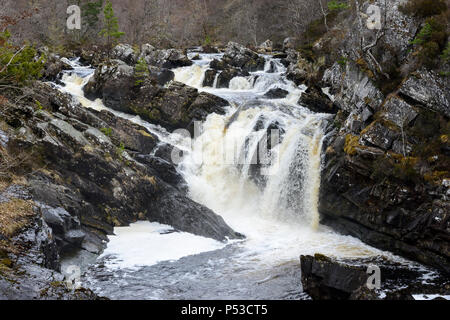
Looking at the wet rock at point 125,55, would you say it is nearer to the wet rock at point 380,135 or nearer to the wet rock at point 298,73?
the wet rock at point 298,73

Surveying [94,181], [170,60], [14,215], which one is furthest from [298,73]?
[14,215]

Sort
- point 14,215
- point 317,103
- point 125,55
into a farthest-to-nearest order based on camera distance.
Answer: point 125,55 → point 317,103 → point 14,215

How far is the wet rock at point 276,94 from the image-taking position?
27562mm

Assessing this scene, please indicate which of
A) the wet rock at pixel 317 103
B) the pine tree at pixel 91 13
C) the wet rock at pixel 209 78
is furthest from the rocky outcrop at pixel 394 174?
the pine tree at pixel 91 13

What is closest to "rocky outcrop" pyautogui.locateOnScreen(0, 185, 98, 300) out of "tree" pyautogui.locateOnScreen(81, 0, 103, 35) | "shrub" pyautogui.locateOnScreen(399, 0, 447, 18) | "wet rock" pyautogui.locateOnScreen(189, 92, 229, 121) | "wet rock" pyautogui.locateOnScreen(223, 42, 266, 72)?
"wet rock" pyautogui.locateOnScreen(189, 92, 229, 121)

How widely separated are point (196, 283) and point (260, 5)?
233ft

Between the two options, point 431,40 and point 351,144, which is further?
point 351,144

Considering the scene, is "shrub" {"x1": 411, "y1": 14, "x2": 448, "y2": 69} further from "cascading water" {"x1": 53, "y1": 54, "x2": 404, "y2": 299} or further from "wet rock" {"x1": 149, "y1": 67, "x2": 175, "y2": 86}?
"wet rock" {"x1": 149, "y1": 67, "x2": 175, "y2": 86}

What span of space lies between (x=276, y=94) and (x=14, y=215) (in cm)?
2114

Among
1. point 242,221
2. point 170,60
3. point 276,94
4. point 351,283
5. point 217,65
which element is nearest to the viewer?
point 351,283

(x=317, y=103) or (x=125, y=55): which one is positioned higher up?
(x=125, y=55)

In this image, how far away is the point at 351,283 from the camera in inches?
417

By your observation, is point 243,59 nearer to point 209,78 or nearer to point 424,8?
point 209,78

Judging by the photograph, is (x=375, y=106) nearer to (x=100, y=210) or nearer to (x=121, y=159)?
(x=121, y=159)
